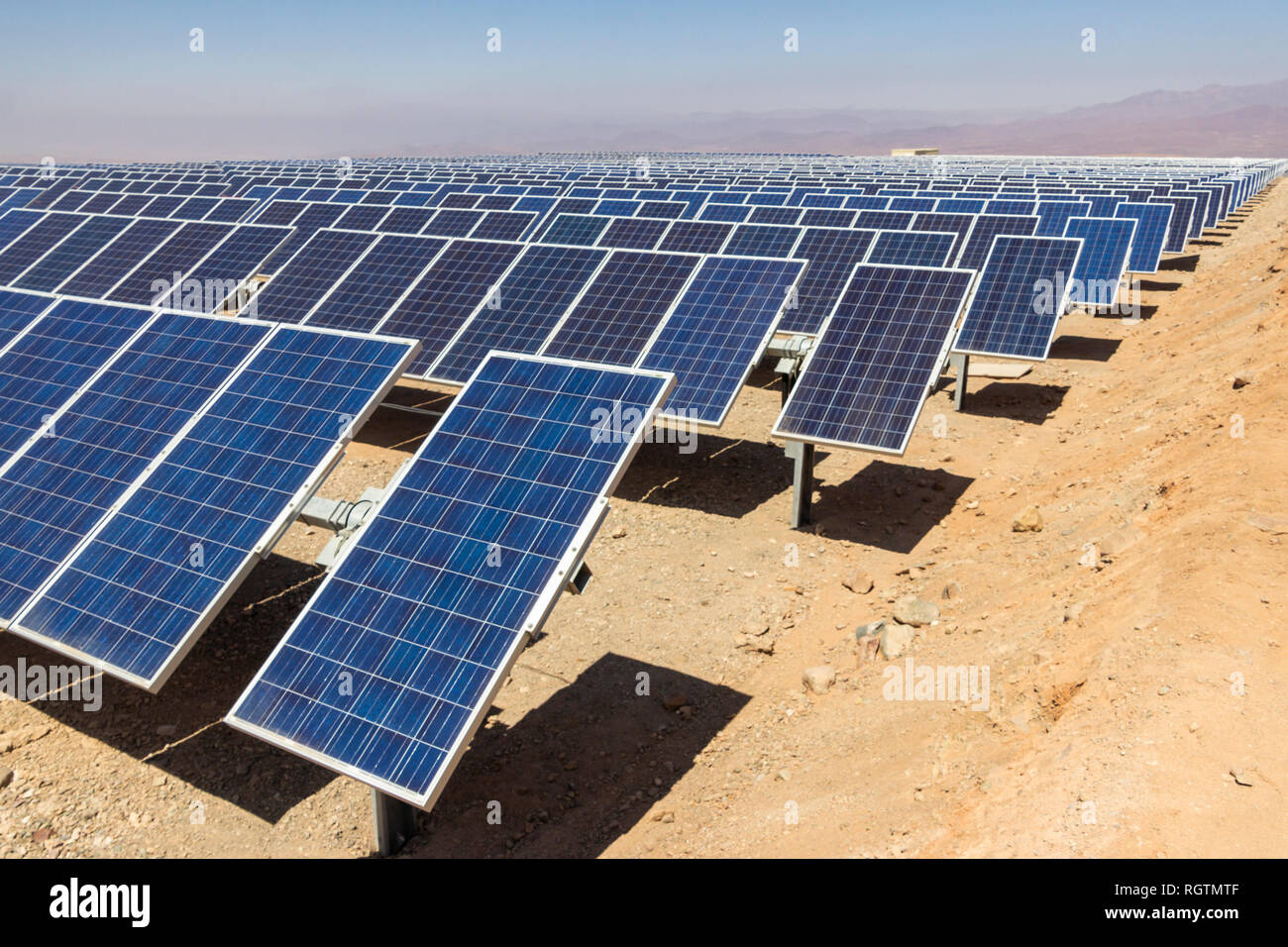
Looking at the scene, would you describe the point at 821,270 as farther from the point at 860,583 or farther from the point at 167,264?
the point at 167,264

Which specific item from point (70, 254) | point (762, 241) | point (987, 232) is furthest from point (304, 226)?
point (987, 232)

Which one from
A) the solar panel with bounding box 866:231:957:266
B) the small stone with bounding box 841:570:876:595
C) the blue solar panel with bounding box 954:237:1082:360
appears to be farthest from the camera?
the solar panel with bounding box 866:231:957:266

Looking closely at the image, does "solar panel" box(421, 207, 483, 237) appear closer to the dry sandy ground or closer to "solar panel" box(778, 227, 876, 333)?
"solar panel" box(778, 227, 876, 333)

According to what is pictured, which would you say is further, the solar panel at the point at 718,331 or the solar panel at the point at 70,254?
the solar panel at the point at 70,254

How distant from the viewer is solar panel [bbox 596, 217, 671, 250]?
22.6 metres

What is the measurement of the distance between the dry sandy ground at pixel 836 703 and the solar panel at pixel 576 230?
36.9ft

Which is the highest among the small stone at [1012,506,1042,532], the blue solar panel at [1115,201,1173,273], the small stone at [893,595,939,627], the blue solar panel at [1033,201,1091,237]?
the small stone at [893,595,939,627]

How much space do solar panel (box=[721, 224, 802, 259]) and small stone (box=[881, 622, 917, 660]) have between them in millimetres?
12715

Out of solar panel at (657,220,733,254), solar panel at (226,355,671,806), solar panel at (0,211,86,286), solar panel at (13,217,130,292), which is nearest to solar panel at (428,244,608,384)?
solar panel at (657,220,733,254)

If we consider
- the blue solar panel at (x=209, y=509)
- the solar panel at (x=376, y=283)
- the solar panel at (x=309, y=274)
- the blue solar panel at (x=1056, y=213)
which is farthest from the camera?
the blue solar panel at (x=1056, y=213)

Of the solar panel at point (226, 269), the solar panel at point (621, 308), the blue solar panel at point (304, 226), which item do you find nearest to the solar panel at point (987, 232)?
the solar panel at point (621, 308)

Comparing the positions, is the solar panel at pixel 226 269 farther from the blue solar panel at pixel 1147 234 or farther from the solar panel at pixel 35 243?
the blue solar panel at pixel 1147 234

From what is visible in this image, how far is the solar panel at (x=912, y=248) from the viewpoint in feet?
70.1

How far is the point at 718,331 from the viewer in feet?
51.9
